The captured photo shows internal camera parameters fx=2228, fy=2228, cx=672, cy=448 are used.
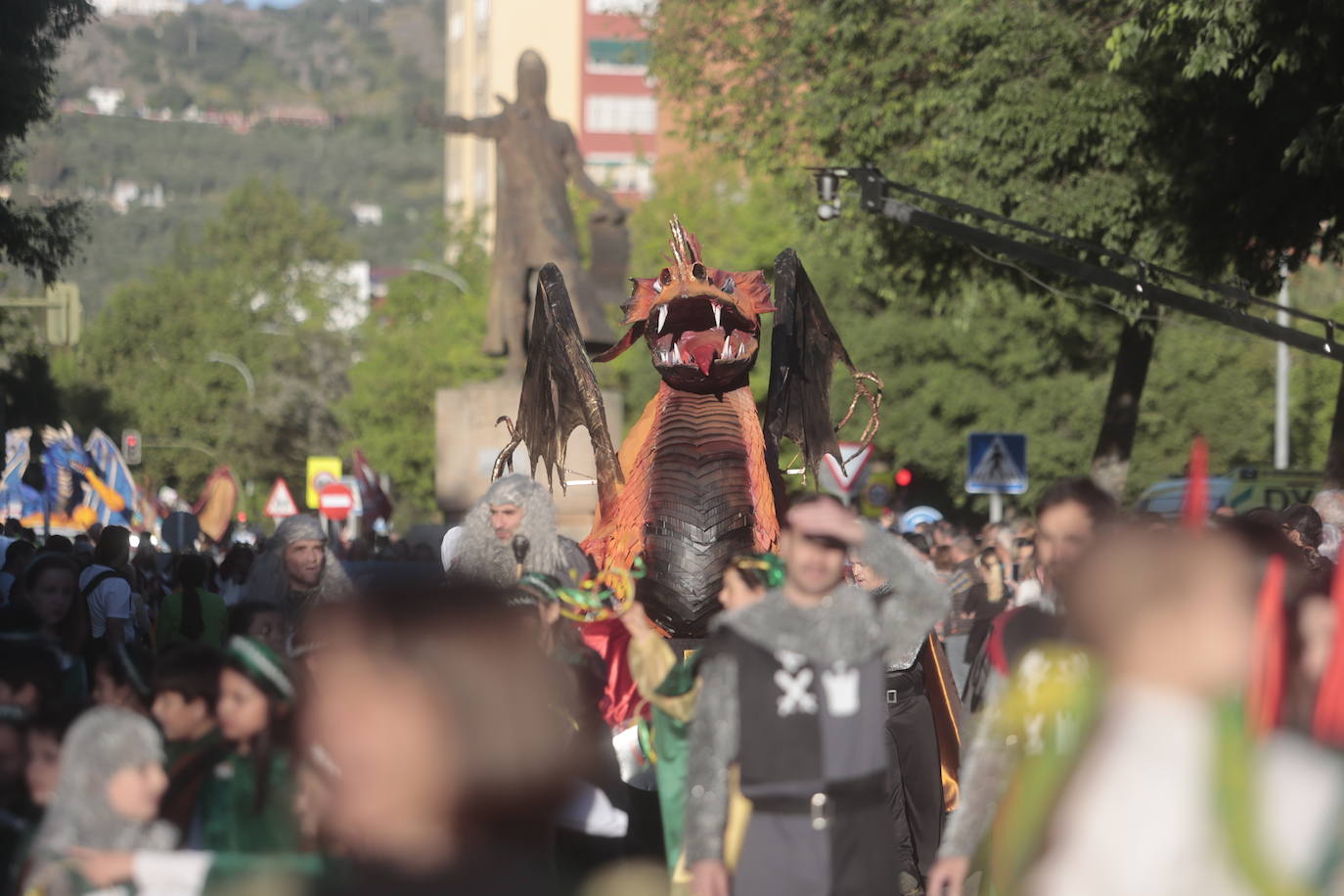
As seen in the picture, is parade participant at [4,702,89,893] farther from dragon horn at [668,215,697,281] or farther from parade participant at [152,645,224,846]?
dragon horn at [668,215,697,281]

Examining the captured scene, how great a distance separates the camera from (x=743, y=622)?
5578mm

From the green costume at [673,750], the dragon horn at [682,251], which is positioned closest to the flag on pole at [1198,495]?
the green costume at [673,750]

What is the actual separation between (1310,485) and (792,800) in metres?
17.8

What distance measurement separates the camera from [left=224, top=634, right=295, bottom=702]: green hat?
5.38 meters

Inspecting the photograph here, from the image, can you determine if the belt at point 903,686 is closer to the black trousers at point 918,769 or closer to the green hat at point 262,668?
the black trousers at point 918,769

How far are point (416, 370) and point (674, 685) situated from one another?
50898 mm

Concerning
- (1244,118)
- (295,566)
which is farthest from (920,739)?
(1244,118)

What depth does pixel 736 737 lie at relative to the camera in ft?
18.1

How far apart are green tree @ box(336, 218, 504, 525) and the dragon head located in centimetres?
4456

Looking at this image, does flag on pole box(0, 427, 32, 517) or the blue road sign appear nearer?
the blue road sign

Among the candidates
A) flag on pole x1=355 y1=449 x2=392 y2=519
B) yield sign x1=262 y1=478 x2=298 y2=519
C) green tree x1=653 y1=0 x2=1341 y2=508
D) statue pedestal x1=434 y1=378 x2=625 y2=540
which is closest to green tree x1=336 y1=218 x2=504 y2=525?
yield sign x1=262 y1=478 x2=298 y2=519

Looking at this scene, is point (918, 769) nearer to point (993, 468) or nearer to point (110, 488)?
point (993, 468)

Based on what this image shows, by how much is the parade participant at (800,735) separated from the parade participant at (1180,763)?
799mm

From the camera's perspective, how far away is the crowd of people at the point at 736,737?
452 cm
